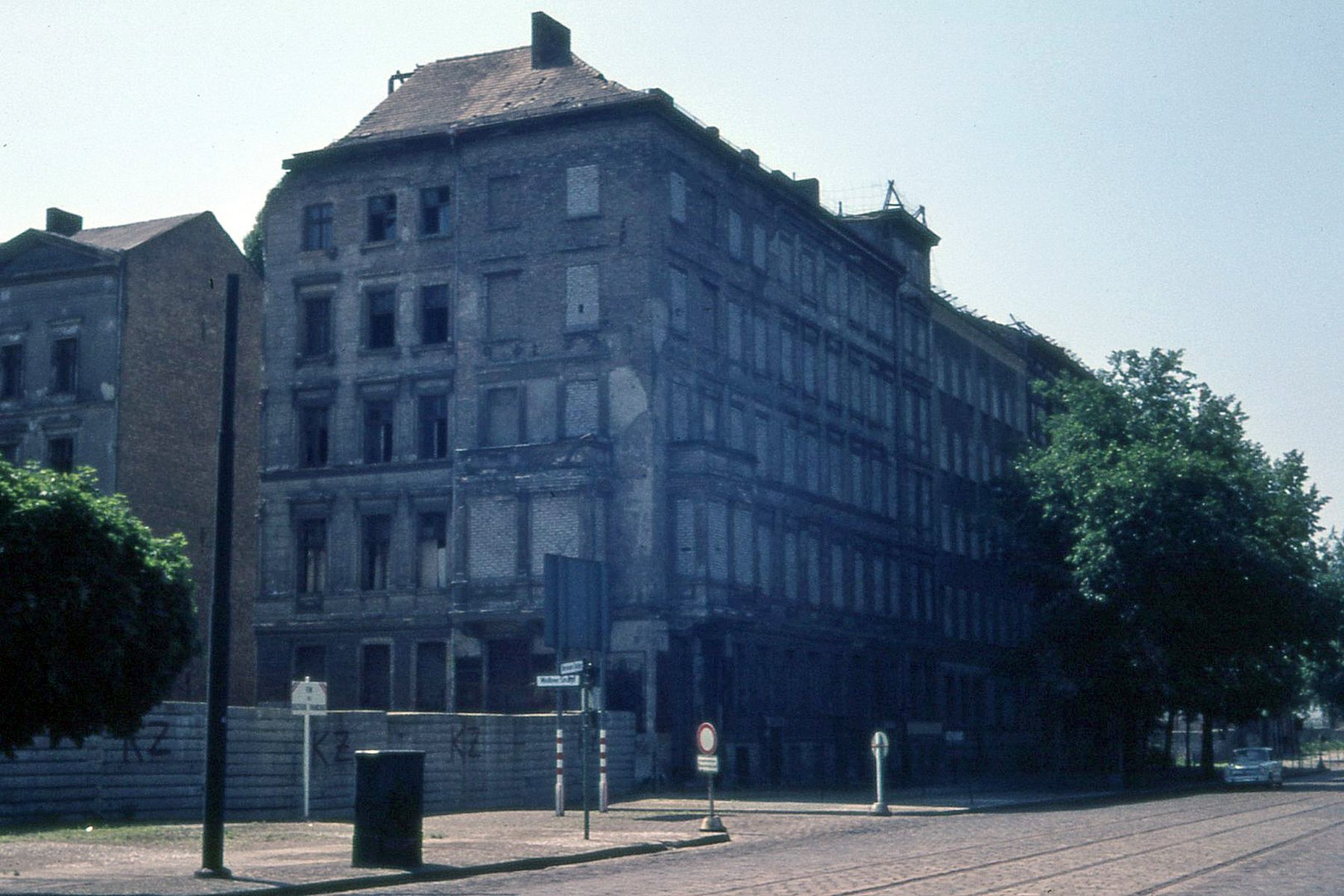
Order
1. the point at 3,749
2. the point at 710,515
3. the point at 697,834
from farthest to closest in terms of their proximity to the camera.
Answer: the point at 710,515 → the point at 697,834 → the point at 3,749

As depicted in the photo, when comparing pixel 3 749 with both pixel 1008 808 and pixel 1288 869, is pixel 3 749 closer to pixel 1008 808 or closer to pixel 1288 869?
pixel 1288 869

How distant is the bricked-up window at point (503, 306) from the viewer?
49938mm

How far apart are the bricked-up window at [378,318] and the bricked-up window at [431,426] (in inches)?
87.8

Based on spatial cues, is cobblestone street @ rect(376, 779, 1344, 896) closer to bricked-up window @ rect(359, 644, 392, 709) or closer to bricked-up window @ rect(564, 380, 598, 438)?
bricked-up window @ rect(564, 380, 598, 438)

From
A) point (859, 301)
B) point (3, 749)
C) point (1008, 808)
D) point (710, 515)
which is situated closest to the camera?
point (3, 749)

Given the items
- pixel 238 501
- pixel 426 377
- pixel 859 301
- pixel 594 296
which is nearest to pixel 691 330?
pixel 594 296

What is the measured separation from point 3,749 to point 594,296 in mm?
32022

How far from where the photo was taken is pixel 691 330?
5047 centimetres

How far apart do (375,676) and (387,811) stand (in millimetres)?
30860

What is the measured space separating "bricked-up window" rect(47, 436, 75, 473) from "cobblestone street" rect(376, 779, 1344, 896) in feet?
82.0

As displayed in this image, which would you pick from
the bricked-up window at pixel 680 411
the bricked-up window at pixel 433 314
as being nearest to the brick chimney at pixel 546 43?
the bricked-up window at pixel 433 314

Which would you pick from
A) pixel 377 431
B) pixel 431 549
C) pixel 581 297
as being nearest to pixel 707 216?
pixel 581 297

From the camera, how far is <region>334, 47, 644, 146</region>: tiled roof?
50.7 meters

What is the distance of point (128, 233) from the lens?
57.5 metres
